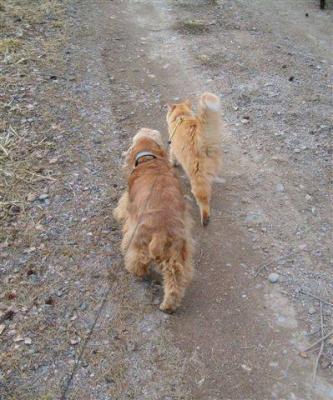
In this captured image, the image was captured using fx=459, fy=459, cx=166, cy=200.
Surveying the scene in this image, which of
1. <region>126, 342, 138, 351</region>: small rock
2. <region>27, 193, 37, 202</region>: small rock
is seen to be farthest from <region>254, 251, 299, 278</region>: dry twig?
<region>27, 193, 37, 202</region>: small rock

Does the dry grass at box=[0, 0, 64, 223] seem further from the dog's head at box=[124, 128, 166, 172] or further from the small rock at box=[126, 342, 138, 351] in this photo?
the small rock at box=[126, 342, 138, 351]

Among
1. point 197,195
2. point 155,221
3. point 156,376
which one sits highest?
point 155,221

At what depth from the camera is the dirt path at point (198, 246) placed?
368 cm

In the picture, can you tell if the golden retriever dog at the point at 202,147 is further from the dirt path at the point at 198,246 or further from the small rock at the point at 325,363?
the small rock at the point at 325,363

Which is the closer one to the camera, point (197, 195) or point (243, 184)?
point (197, 195)

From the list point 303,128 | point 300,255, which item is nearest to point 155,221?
point 300,255

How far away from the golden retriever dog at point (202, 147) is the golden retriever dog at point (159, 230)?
1.59ft

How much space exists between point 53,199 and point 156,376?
8.22 ft

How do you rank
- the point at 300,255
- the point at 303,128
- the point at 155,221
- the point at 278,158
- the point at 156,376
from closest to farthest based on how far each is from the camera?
the point at 156,376, the point at 155,221, the point at 300,255, the point at 278,158, the point at 303,128

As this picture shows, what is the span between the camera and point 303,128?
21.7 feet

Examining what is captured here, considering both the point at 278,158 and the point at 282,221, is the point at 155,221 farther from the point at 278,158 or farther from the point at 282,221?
the point at 278,158

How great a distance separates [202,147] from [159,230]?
1.34 metres

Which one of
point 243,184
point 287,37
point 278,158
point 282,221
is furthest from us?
point 287,37

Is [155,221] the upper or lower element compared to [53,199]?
upper
